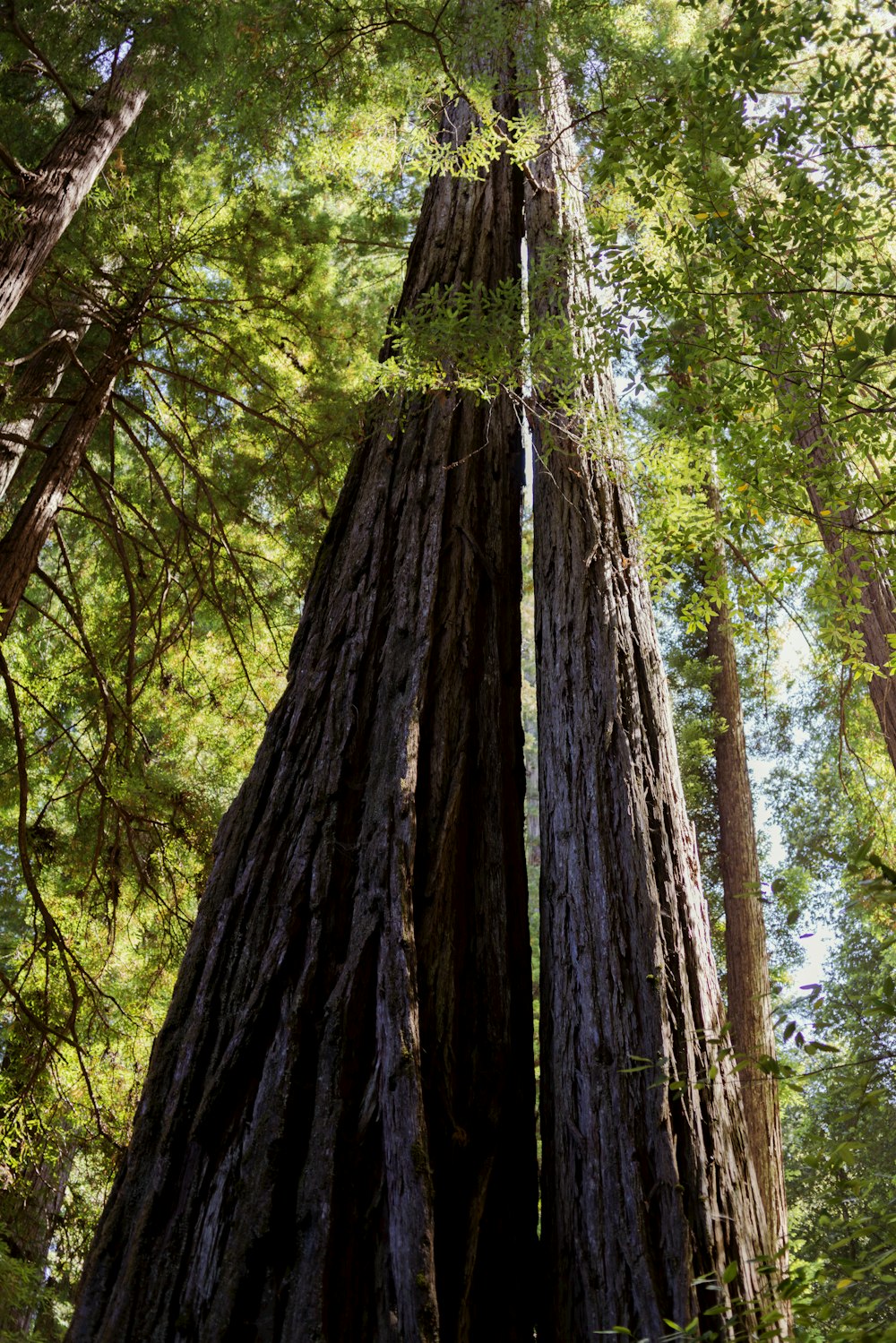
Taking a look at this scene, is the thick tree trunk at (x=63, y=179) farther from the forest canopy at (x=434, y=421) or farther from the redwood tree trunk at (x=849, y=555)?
the redwood tree trunk at (x=849, y=555)

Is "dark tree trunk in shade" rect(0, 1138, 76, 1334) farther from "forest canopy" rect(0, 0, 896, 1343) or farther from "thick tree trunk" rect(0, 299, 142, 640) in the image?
"thick tree trunk" rect(0, 299, 142, 640)

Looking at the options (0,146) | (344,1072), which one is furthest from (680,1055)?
(0,146)

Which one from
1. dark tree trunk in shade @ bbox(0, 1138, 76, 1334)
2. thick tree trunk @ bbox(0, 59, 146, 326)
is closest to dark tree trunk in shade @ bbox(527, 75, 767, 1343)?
thick tree trunk @ bbox(0, 59, 146, 326)

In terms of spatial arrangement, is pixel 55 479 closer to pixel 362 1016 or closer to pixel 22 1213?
pixel 362 1016

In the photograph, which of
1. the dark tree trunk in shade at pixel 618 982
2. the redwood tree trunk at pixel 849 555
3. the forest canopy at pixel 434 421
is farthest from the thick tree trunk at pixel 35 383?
the redwood tree trunk at pixel 849 555

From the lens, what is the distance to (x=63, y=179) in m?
4.86

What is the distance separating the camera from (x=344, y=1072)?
1914 millimetres

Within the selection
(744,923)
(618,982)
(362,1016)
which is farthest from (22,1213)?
(744,923)

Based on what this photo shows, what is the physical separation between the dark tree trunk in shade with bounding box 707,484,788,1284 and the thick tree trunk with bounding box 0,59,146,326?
11.8 feet

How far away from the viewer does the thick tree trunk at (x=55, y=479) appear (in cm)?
468

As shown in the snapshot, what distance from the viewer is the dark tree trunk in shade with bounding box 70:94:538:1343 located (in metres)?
1.70

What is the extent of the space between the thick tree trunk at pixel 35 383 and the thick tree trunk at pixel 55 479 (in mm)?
606

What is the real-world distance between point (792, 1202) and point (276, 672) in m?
11.5

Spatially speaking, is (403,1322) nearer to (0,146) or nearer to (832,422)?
(832,422)
